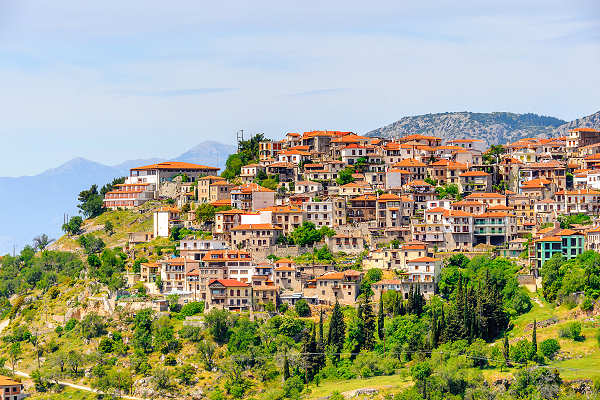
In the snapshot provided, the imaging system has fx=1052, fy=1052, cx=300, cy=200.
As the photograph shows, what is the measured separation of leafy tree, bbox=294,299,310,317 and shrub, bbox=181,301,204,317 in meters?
7.52

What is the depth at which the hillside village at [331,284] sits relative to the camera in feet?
238

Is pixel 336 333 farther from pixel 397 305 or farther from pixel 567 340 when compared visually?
pixel 567 340

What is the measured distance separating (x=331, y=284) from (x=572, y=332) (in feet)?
61.7

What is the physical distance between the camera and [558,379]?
2574 inches

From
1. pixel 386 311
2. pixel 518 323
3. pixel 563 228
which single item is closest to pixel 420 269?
pixel 386 311

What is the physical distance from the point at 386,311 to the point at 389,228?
11844mm

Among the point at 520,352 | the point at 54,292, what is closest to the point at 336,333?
the point at 520,352

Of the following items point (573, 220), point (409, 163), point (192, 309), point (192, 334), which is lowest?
point (192, 334)

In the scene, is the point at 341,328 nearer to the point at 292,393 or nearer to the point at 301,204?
the point at 292,393

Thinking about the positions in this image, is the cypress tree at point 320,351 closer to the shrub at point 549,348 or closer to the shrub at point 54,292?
the shrub at point 549,348

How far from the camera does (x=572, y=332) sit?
70.9 m

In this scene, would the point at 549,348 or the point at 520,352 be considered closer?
the point at 520,352

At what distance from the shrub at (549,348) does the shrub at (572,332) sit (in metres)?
2.00

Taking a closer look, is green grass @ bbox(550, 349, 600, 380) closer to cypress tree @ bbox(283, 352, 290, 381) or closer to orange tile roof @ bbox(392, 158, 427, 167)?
cypress tree @ bbox(283, 352, 290, 381)
